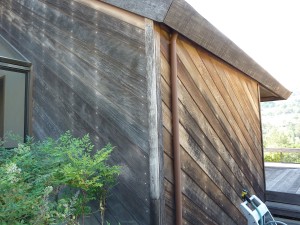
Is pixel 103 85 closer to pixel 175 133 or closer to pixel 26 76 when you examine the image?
pixel 175 133

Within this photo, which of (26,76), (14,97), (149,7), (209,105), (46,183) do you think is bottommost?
(46,183)

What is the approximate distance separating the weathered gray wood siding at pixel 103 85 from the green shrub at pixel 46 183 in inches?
11.2

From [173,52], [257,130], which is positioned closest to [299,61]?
[257,130]

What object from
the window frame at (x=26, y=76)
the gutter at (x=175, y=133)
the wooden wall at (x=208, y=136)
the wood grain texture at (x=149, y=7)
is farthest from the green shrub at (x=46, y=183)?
the wood grain texture at (x=149, y=7)

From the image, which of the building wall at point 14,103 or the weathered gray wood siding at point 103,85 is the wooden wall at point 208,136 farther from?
the building wall at point 14,103

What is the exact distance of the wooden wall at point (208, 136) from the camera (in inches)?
113

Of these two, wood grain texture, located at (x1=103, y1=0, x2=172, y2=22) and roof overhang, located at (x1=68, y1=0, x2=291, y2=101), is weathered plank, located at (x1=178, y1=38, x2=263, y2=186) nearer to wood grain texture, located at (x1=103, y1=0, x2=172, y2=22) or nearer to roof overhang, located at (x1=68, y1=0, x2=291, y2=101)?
roof overhang, located at (x1=68, y1=0, x2=291, y2=101)

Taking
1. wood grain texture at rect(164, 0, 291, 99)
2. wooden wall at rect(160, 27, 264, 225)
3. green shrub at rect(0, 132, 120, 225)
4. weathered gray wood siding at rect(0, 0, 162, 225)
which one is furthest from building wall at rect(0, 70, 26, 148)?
wood grain texture at rect(164, 0, 291, 99)

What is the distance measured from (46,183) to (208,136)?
6.54 ft

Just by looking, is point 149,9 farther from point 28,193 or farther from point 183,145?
point 28,193

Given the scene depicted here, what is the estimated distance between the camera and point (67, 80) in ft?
11.0

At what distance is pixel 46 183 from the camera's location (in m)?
2.16

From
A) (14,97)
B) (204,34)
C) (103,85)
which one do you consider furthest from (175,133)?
(14,97)

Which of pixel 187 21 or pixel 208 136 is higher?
pixel 187 21
